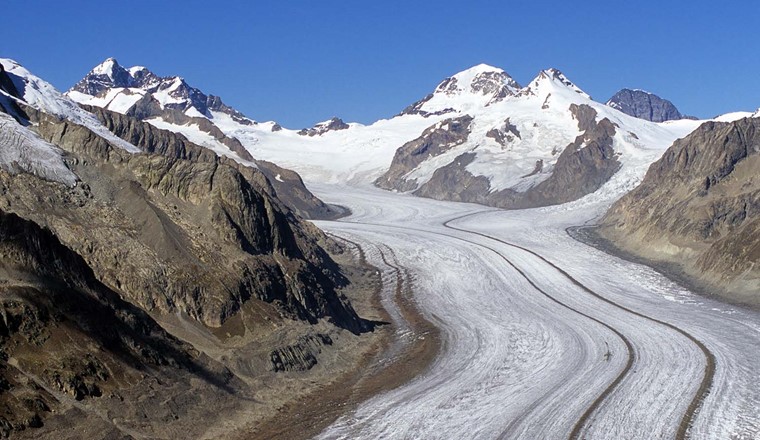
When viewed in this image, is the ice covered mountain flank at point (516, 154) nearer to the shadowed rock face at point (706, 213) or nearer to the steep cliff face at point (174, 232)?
the shadowed rock face at point (706, 213)

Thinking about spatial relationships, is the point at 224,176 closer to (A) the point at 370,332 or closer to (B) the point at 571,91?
(A) the point at 370,332

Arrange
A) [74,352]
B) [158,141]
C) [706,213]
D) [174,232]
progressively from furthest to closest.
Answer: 1. [158,141]
2. [706,213]
3. [174,232]
4. [74,352]

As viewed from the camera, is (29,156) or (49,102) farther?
(49,102)

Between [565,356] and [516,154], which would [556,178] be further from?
[565,356]

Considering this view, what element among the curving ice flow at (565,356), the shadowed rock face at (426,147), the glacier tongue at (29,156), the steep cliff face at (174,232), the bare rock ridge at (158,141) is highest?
the shadowed rock face at (426,147)

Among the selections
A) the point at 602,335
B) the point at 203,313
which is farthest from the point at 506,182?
the point at 203,313

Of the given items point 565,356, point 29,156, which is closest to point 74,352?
point 29,156

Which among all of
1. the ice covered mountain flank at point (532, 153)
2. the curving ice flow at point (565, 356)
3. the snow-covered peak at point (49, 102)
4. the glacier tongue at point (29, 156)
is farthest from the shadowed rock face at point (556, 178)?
the glacier tongue at point (29, 156)
